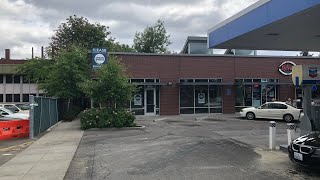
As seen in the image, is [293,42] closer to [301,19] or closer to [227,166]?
[301,19]

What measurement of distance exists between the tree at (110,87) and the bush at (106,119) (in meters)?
0.79

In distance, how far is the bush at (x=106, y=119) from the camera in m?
22.4

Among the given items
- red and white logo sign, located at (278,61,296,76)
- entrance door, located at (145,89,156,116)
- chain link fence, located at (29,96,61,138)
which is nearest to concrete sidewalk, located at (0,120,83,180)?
chain link fence, located at (29,96,61,138)

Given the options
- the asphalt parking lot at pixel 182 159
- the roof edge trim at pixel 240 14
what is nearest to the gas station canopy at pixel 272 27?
the roof edge trim at pixel 240 14

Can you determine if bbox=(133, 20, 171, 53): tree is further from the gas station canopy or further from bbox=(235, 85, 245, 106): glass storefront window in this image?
the gas station canopy

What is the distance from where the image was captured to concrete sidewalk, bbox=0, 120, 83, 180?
32.3 ft

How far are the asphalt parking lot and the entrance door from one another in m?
15.7

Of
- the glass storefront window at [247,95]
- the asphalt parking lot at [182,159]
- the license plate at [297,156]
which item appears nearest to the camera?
the license plate at [297,156]

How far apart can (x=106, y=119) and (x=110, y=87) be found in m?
1.80

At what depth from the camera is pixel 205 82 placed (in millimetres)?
34000

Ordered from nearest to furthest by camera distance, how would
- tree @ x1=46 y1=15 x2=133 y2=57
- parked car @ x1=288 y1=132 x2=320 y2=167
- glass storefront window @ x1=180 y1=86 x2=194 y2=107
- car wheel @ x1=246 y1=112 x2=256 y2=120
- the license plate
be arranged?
parked car @ x1=288 y1=132 x2=320 y2=167
the license plate
car wheel @ x1=246 y1=112 x2=256 y2=120
glass storefront window @ x1=180 y1=86 x2=194 y2=107
tree @ x1=46 y1=15 x2=133 y2=57

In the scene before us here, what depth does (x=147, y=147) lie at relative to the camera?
14.6 metres

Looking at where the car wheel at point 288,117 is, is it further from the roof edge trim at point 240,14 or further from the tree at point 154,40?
the tree at point 154,40

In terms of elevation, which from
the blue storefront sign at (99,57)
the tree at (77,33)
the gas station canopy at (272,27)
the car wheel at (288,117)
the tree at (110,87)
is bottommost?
the car wheel at (288,117)
